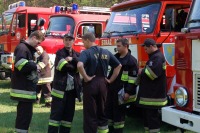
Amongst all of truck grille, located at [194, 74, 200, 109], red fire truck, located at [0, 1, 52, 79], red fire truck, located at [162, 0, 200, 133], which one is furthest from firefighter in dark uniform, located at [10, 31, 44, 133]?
red fire truck, located at [0, 1, 52, 79]

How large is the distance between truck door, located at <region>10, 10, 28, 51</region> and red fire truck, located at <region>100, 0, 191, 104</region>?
220 inches

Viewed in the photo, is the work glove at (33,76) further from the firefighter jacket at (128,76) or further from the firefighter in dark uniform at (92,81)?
the firefighter jacket at (128,76)

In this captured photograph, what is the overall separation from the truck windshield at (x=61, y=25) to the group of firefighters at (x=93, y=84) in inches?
174

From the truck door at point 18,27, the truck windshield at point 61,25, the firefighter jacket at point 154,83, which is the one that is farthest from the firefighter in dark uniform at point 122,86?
the truck door at point 18,27

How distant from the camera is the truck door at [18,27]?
11.6 meters

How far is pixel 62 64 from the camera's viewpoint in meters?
5.38

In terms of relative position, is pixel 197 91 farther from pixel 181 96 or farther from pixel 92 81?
pixel 92 81

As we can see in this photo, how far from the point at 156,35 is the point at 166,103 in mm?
1244

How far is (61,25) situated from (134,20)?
13.5 ft

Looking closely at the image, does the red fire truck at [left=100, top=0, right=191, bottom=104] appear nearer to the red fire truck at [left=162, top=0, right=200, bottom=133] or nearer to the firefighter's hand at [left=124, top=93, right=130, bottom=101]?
the firefighter's hand at [left=124, top=93, right=130, bottom=101]

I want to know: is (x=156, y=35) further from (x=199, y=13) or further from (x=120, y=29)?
(x=199, y=13)

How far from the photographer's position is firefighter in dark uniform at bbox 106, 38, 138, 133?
5.57 meters

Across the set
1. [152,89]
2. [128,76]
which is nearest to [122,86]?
[128,76]

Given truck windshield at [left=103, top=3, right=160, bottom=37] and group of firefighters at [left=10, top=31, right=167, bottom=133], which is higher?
truck windshield at [left=103, top=3, right=160, bottom=37]
